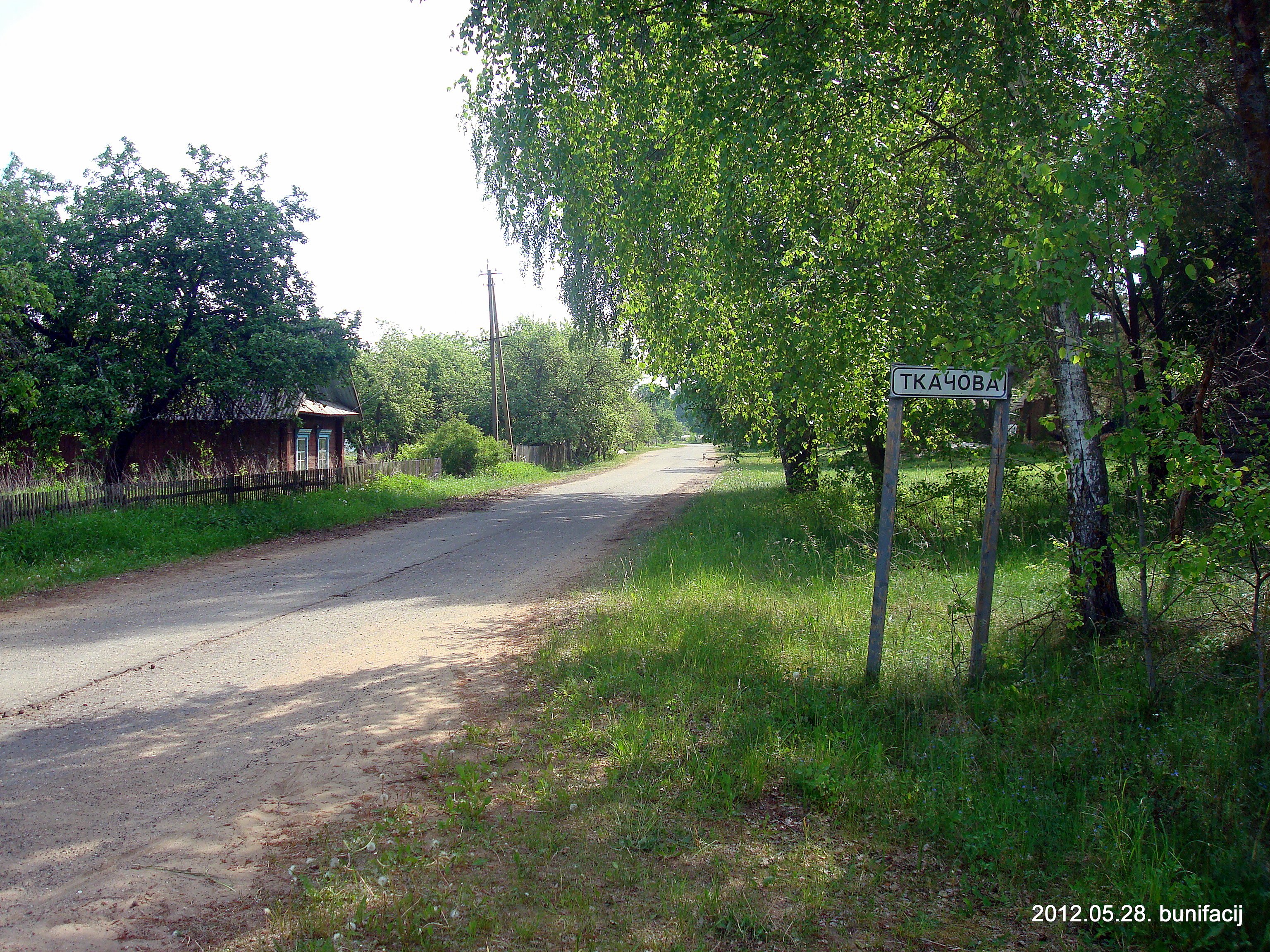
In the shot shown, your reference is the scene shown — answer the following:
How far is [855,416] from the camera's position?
34.5 feet

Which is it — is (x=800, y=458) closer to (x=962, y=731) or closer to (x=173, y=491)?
(x=173, y=491)

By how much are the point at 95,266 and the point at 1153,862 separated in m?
18.0

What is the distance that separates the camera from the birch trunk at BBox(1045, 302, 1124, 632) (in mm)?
6012

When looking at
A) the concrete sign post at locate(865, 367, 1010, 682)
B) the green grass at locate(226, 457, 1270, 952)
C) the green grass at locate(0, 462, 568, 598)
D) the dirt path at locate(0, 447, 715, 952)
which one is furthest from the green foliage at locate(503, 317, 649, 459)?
the concrete sign post at locate(865, 367, 1010, 682)

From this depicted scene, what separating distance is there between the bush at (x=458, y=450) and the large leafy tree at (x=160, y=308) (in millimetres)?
13643

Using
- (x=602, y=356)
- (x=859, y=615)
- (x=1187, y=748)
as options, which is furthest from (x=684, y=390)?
(x=602, y=356)

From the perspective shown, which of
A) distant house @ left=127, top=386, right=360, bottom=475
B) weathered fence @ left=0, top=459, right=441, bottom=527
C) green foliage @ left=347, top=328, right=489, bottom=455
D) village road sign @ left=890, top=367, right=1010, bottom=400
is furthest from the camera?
green foliage @ left=347, top=328, right=489, bottom=455

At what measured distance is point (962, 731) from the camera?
192 inches

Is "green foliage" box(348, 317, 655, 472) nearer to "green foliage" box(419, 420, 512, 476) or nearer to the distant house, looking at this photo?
the distant house

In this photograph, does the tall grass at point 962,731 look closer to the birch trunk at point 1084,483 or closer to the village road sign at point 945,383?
the birch trunk at point 1084,483

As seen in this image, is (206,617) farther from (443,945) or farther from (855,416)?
(855,416)

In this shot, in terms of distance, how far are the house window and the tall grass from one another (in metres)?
25.7

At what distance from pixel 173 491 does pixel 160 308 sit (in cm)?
355

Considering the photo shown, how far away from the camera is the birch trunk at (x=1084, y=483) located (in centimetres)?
601
